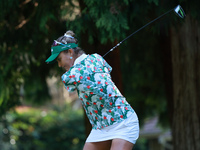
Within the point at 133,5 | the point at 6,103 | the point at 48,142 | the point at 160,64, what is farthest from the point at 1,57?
the point at 48,142

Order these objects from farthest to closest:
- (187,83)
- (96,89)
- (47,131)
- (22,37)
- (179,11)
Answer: (47,131)
(187,83)
(22,37)
(179,11)
(96,89)

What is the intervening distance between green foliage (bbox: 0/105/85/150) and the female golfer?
949 centimetres

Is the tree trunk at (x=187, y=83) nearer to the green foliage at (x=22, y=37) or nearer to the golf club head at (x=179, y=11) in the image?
the green foliage at (x=22, y=37)

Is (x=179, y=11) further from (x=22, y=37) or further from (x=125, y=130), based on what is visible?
(x=22, y=37)

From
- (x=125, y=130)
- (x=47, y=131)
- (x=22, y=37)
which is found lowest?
(x=47, y=131)

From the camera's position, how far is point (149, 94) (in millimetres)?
9414

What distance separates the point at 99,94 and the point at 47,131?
10.7 meters

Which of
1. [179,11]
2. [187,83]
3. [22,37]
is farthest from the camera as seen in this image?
[187,83]

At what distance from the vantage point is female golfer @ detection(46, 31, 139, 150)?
303cm

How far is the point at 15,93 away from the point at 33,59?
27.8 inches

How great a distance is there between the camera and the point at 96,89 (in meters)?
3.04

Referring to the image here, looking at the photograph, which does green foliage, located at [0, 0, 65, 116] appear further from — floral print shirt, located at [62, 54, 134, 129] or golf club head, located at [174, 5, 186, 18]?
floral print shirt, located at [62, 54, 134, 129]

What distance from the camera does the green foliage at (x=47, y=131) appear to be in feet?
42.2

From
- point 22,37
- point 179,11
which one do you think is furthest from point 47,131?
point 179,11
